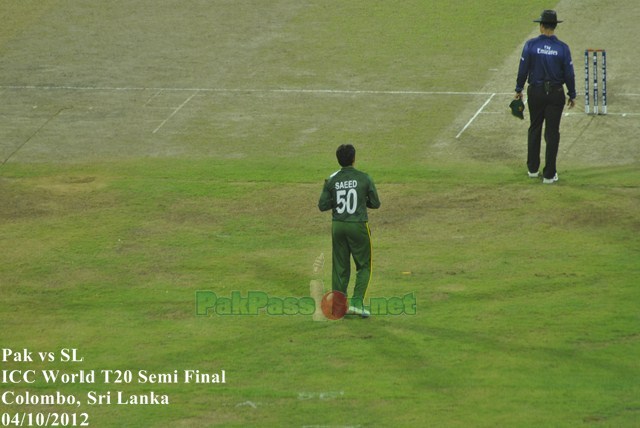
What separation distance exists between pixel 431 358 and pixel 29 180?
10.1m

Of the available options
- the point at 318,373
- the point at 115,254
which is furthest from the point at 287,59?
the point at 318,373

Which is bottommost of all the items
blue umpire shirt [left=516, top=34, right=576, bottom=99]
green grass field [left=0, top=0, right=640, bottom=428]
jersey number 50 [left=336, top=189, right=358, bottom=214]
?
green grass field [left=0, top=0, right=640, bottom=428]

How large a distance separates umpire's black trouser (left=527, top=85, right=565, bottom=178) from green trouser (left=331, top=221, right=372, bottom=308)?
19.6 feet

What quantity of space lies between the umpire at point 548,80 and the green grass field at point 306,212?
730 millimetres

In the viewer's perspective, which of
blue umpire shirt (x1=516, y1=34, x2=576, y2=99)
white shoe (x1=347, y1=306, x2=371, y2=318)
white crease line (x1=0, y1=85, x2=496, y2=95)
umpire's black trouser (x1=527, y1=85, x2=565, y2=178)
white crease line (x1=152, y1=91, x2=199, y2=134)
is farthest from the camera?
white crease line (x1=0, y1=85, x2=496, y2=95)

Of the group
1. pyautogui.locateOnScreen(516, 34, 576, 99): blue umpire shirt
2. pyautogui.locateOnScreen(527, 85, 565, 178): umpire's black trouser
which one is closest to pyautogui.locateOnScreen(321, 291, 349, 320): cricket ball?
pyautogui.locateOnScreen(527, 85, 565, 178): umpire's black trouser

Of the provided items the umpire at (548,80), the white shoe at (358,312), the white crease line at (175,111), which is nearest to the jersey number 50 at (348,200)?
the white shoe at (358,312)

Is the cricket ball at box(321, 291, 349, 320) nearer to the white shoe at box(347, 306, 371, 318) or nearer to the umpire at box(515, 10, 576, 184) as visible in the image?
the white shoe at box(347, 306, 371, 318)

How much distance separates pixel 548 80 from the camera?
63.4 ft

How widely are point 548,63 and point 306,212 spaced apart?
4440 mm

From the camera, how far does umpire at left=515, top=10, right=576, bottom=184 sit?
19.1 meters

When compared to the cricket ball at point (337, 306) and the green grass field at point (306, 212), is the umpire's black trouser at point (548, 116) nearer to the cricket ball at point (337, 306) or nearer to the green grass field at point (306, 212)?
the green grass field at point (306, 212)

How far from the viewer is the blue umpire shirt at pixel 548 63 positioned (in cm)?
1909

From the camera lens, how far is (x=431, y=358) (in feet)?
43.6
